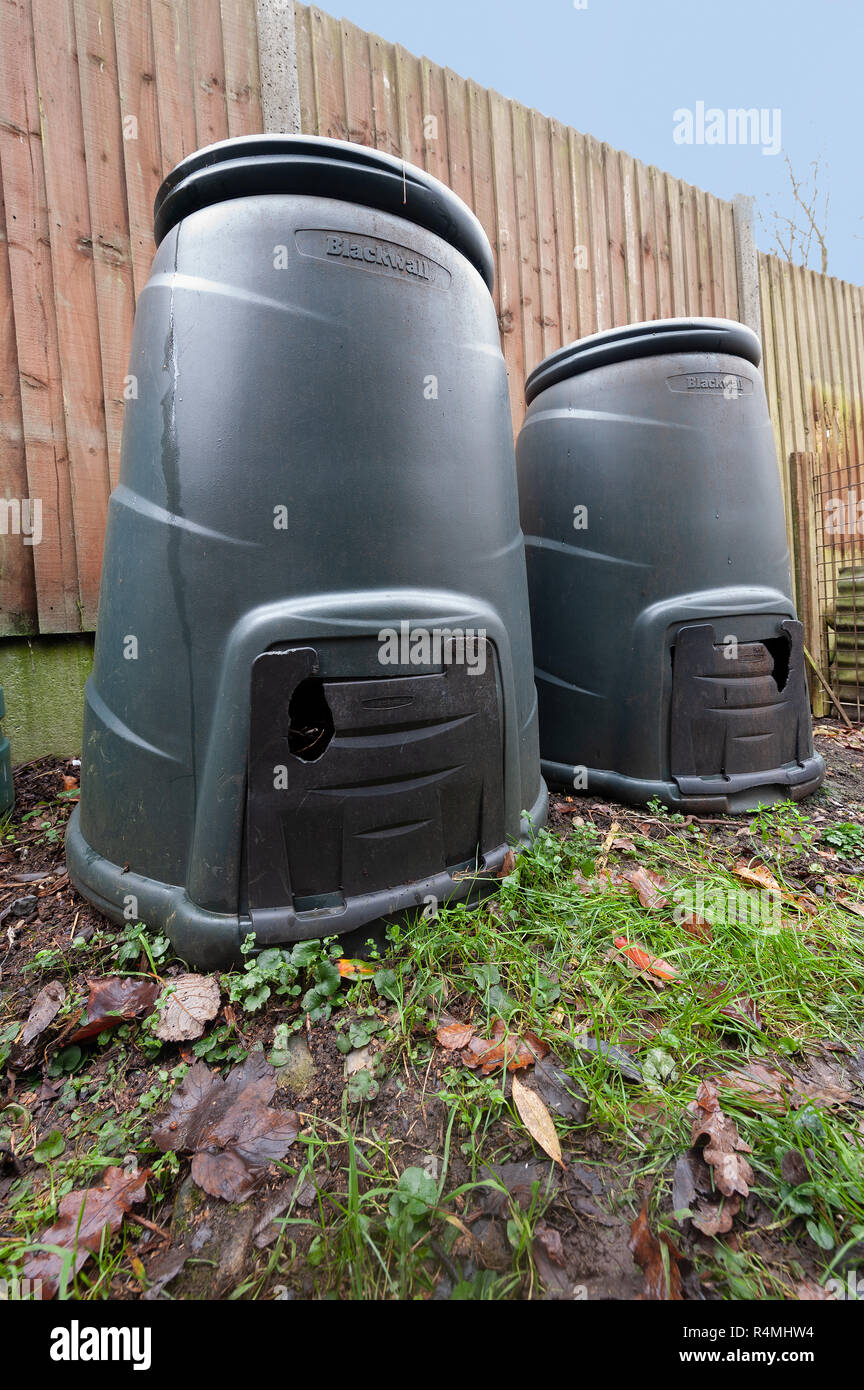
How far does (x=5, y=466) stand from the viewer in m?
1.98

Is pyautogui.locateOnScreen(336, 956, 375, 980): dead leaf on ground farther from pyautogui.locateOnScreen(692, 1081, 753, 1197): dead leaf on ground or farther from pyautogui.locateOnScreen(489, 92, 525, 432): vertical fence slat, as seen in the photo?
pyautogui.locateOnScreen(489, 92, 525, 432): vertical fence slat

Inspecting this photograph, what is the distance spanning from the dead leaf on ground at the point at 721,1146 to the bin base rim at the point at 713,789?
1020 millimetres

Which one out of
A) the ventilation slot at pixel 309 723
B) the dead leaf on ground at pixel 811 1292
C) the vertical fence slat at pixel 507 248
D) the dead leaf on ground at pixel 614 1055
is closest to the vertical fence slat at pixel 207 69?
the vertical fence slat at pixel 507 248

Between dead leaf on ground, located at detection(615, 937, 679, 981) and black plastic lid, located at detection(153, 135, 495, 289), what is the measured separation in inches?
58.2

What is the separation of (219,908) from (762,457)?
6.45 ft

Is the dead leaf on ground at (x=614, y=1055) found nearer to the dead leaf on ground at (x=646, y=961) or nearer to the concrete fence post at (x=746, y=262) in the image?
the dead leaf on ground at (x=646, y=961)

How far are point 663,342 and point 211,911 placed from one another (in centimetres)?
192

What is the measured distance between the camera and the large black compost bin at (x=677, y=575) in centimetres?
175

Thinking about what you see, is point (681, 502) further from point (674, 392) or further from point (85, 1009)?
point (85, 1009)

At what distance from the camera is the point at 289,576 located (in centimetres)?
104

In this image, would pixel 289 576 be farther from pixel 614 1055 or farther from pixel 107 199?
pixel 107 199

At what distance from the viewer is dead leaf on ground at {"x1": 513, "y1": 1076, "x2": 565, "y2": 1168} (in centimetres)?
77

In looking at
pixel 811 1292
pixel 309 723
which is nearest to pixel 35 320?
pixel 309 723

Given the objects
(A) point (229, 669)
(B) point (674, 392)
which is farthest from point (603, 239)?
(A) point (229, 669)
